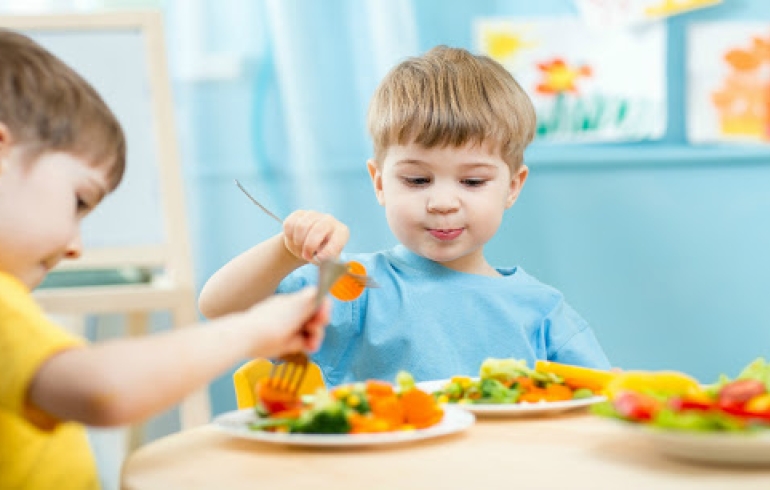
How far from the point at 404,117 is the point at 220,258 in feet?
3.82

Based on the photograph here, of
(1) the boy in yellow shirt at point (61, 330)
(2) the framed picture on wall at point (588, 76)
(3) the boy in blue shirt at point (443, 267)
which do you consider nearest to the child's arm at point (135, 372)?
(1) the boy in yellow shirt at point (61, 330)

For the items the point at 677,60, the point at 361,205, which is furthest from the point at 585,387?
the point at 677,60

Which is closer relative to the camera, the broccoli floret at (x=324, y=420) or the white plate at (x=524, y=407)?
the broccoli floret at (x=324, y=420)

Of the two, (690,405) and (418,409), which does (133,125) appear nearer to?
(418,409)

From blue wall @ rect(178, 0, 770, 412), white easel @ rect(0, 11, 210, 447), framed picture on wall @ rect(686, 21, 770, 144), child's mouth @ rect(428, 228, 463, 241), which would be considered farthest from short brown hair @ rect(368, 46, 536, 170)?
framed picture on wall @ rect(686, 21, 770, 144)

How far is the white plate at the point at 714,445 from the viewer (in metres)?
0.70

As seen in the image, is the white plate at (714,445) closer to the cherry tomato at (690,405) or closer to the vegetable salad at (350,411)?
the cherry tomato at (690,405)

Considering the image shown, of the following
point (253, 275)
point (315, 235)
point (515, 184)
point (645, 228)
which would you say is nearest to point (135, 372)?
point (315, 235)

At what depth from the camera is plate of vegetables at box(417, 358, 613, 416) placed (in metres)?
0.96

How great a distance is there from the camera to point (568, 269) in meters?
2.52

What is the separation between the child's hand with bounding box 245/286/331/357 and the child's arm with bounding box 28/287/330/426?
0.04 feet

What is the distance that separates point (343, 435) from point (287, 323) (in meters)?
0.10

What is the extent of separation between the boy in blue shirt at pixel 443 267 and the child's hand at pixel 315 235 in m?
0.15

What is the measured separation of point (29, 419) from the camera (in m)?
0.72
